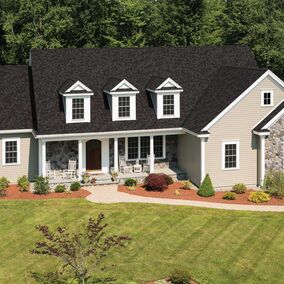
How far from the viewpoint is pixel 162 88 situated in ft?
132

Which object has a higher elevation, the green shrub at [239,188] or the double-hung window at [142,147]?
the double-hung window at [142,147]

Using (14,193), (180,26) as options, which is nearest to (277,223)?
(14,193)

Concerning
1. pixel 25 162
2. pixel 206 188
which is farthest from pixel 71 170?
pixel 206 188

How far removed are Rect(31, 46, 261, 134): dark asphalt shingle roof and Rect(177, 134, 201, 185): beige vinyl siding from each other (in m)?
0.99

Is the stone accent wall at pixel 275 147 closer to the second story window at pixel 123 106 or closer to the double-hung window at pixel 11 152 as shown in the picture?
the second story window at pixel 123 106

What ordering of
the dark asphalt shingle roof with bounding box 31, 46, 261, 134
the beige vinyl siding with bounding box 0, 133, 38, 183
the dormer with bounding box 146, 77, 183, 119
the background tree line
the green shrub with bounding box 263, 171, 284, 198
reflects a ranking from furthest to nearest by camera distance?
the background tree line
the dormer with bounding box 146, 77, 183, 119
the beige vinyl siding with bounding box 0, 133, 38, 183
the dark asphalt shingle roof with bounding box 31, 46, 261, 134
the green shrub with bounding box 263, 171, 284, 198

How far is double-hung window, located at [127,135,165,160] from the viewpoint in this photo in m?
41.0

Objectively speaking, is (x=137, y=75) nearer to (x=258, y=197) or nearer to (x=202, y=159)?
(x=202, y=159)

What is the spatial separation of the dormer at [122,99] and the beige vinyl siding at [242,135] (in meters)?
5.98

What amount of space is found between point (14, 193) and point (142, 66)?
13593 millimetres

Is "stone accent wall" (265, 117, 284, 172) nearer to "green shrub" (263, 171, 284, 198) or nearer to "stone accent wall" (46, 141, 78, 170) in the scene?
"green shrub" (263, 171, 284, 198)

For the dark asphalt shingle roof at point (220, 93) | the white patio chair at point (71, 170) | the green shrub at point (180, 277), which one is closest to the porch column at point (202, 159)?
the dark asphalt shingle roof at point (220, 93)

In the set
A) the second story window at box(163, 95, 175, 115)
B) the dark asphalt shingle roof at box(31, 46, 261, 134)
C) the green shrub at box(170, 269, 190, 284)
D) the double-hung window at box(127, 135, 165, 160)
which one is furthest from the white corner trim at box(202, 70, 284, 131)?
the green shrub at box(170, 269, 190, 284)

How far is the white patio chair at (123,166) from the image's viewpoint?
40.1 meters
